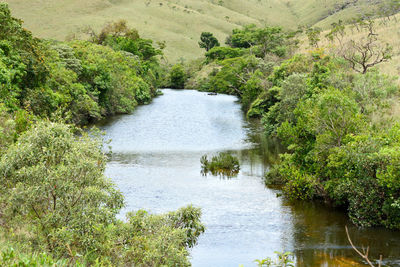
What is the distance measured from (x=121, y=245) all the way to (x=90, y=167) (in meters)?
2.35

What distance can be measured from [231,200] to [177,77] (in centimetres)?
8443

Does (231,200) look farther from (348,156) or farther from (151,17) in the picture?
(151,17)

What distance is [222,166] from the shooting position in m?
30.4

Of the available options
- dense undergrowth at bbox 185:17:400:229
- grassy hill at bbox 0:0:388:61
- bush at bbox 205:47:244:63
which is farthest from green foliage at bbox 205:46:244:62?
dense undergrowth at bbox 185:17:400:229

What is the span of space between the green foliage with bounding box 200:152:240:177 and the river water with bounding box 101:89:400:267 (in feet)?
2.24

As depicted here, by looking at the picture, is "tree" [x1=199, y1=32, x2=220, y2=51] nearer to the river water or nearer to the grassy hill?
the grassy hill

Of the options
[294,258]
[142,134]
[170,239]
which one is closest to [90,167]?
[170,239]

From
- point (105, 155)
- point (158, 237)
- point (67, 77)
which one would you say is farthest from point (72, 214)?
point (67, 77)

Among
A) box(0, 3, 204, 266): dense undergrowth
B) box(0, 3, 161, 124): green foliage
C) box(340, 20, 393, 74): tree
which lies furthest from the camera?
box(340, 20, 393, 74): tree

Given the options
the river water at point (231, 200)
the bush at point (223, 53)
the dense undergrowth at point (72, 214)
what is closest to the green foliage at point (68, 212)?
the dense undergrowth at point (72, 214)

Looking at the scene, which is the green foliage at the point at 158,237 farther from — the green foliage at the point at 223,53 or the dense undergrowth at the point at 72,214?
the green foliage at the point at 223,53

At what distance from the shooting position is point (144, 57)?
98688 millimetres

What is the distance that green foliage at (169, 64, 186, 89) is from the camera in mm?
105625

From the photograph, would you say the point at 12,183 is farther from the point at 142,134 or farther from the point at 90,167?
the point at 142,134
